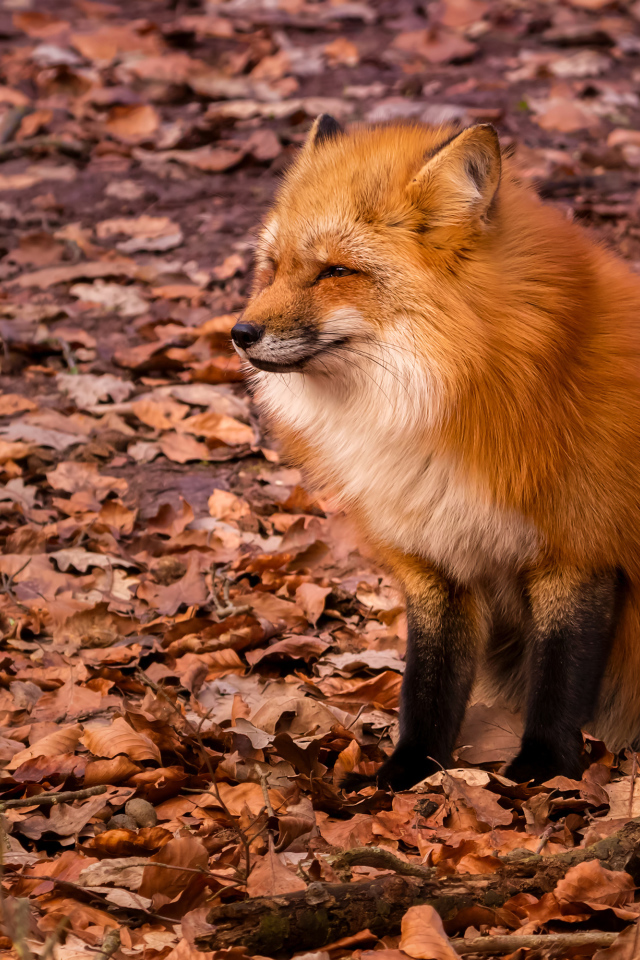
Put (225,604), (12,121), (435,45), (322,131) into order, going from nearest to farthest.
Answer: (322,131) → (225,604) → (12,121) → (435,45)

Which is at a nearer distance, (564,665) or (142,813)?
(142,813)

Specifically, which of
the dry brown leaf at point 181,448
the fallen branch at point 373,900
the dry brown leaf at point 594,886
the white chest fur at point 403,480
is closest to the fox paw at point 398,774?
the white chest fur at point 403,480

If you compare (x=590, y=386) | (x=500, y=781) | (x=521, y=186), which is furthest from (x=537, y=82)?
(x=500, y=781)

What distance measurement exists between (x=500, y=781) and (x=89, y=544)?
2548mm

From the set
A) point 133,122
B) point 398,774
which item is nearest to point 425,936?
point 398,774

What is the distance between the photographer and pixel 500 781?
3129mm

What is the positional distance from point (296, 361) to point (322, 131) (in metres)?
1.14

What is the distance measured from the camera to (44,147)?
8531 millimetres

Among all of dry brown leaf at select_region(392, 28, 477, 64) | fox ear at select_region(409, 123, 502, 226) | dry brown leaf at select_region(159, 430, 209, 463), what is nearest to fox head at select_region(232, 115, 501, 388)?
fox ear at select_region(409, 123, 502, 226)

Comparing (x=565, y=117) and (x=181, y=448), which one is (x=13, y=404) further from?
(x=565, y=117)

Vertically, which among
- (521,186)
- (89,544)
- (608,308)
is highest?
(521,186)

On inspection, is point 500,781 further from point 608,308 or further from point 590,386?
point 608,308

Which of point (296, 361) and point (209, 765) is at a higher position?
point (296, 361)

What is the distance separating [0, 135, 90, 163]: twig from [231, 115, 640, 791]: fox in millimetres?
5822
